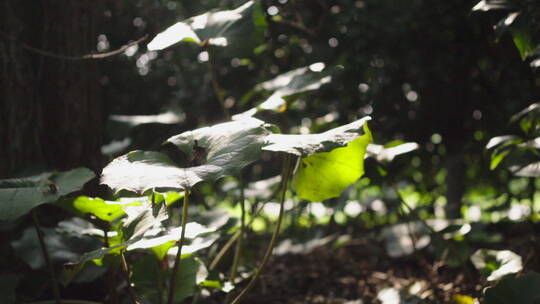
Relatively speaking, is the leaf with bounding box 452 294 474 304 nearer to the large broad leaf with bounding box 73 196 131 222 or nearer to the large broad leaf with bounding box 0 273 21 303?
the large broad leaf with bounding box 73 196 131 222

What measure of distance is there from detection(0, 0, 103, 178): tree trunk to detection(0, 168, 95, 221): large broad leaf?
0.52 metres

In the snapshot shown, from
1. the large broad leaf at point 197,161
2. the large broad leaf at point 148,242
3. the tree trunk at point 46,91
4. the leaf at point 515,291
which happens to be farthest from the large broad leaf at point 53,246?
the leaf at point 515,291

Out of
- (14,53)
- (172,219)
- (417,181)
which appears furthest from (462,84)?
(14,53)

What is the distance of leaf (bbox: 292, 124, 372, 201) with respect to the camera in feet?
3.69

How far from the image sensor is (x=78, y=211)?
1135mm

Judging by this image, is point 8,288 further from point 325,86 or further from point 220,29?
point 325,86

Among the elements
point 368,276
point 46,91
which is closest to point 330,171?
point 368,276

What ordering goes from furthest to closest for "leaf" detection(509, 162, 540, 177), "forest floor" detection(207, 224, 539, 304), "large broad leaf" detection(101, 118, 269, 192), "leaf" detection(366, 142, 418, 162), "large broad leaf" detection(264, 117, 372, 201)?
"forest floor" detection(207, 224, 539, 304) < "leaf" detection(366, 142, 418, 162) < "leaf" detection(509, 162, 540, 177) < "large broad leaf" detection(264, 117, 372, 201) < "large broad leaf" detection(101, 118, 269, 192)

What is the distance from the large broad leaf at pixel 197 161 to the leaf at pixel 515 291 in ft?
2.01

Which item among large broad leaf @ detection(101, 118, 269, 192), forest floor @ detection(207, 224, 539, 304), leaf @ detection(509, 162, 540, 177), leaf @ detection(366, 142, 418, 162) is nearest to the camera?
large broad leaf @ detection(101, 118, 269, 192)

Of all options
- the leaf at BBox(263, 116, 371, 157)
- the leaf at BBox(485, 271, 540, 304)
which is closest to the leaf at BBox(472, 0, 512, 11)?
the leaf at BBox(263, 116, 371, 157)

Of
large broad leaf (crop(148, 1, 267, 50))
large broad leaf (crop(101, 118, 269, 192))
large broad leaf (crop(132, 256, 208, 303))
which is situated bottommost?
large broad leaf (crop(132, 256, 208, 303))

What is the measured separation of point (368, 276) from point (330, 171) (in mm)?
934

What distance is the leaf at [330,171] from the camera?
3.69 feet
